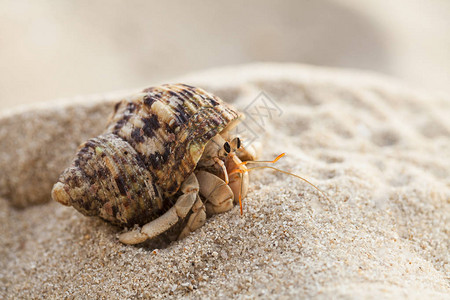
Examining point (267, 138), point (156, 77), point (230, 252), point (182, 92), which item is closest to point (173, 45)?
point (156, 77)

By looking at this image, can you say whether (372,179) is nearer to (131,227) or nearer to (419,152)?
(419,152)

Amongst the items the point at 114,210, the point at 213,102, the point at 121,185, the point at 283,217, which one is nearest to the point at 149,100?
the point at 213,102

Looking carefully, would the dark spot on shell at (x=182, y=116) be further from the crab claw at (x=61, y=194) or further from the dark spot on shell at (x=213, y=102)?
the crab claw at (x=61, y=194)

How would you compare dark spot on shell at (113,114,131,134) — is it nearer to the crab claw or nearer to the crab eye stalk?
the crab claw

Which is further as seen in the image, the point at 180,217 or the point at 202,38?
the point at 202,38

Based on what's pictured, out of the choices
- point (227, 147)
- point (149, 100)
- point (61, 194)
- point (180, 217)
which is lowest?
point (180, 217)

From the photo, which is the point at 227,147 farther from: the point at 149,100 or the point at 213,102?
the point at 149,100
